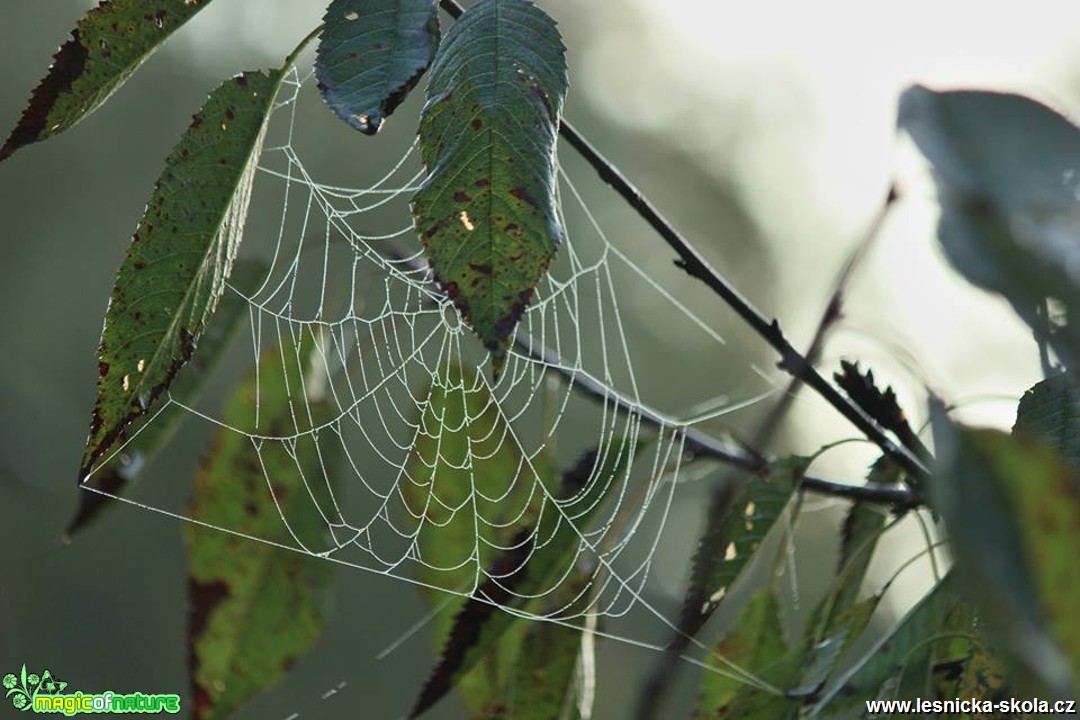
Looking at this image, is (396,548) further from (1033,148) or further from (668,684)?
(1033,148)

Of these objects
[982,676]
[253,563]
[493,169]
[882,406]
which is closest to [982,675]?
[982,676]

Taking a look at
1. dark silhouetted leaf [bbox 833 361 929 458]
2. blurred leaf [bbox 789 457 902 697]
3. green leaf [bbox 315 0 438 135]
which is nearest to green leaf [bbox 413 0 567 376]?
green leaf [bbox 315 0 438 135]

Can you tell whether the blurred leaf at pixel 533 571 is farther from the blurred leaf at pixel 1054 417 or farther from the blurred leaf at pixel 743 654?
the blurred leaf at pixel 1054 417

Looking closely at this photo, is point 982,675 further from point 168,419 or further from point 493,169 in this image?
point 168,419

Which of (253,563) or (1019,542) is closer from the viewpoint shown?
(1019,542)

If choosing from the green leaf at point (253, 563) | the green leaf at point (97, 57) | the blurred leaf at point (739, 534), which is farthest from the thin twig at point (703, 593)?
the green leaf at point (97, 57)

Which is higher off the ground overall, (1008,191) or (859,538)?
(859,538)
